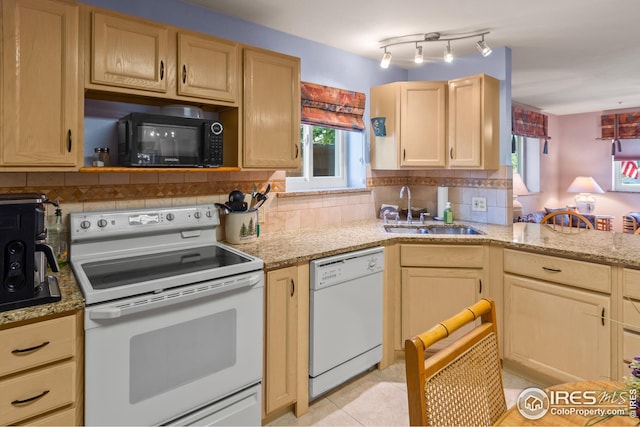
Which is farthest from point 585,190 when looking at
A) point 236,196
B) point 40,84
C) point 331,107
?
point 40,84

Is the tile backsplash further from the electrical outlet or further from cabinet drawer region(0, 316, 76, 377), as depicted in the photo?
cabinet drawer region(0, 316, 76, 377)

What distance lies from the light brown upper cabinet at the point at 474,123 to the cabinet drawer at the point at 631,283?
1.17 metres

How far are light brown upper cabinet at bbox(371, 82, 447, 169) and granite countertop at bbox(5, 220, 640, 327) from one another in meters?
0.61

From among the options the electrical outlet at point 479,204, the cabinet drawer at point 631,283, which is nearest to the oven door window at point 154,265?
the cabinet drawer at point 631,283

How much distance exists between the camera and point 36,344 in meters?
1.33

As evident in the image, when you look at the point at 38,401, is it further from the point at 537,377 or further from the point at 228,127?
the point at 537,377

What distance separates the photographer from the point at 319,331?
2146 millimetres

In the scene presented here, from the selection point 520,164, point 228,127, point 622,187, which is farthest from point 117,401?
point 622,187

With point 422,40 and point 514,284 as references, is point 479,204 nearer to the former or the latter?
point 514,284

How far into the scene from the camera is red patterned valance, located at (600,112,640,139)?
231 inches

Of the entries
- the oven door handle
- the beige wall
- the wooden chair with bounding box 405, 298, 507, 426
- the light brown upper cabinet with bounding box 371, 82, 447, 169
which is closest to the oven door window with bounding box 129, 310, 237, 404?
the oven door handle

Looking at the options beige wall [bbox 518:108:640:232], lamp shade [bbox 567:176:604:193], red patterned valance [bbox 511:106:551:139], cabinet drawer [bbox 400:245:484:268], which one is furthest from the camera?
beige wall [bbox 518:108:640:232]

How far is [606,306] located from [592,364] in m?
0.34

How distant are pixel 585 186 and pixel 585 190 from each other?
0.23 ft
